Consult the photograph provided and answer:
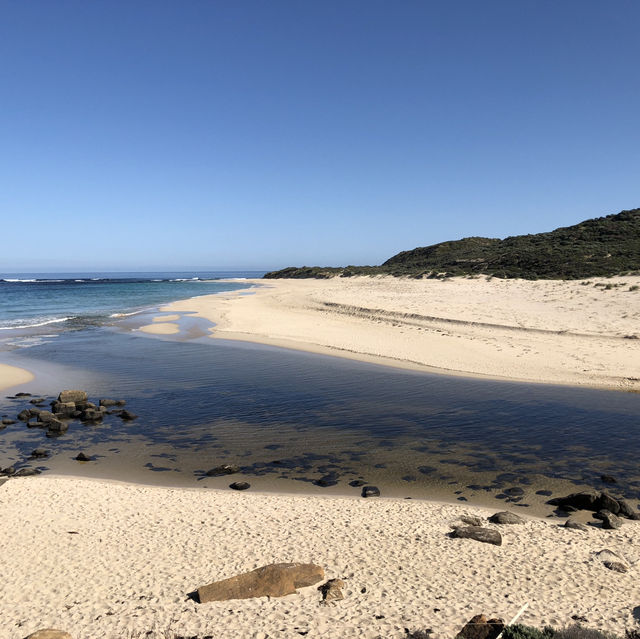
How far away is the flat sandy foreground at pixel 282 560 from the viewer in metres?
5.16

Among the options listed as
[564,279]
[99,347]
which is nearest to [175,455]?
[99,347]

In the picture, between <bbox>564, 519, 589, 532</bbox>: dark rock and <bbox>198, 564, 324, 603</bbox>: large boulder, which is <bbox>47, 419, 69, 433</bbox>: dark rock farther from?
<bbox>564, 519, 589, 532</bbox>: dark rock

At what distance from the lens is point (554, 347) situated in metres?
21.0

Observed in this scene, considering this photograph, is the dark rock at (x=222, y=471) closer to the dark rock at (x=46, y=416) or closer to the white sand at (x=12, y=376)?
the dark rock at (x=46, y=416)

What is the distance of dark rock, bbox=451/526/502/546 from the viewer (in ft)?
22.1

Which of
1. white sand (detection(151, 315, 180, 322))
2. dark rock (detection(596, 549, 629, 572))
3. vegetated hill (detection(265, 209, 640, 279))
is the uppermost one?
vegetated hill (detection(265, 209, 640, 279))

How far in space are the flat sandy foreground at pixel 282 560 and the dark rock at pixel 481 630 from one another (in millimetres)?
158

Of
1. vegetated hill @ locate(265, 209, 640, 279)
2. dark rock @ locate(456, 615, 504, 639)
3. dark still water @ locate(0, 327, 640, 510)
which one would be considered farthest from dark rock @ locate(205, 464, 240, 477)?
vegetated hill @ locate(265, 209, 640, 279)

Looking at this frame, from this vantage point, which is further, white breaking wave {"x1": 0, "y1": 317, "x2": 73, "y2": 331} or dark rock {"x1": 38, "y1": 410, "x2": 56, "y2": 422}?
white breaking wave {"x1": 0, "y1": 317, "x2": 73, "y2": 331}

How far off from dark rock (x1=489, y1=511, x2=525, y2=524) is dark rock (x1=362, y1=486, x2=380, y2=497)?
2046 mm

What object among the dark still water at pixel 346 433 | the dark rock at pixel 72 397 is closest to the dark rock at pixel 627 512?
the dark still water at pixel 346 433

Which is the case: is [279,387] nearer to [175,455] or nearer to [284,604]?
[175,455]

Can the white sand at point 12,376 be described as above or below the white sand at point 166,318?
below

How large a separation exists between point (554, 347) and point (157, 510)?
18422 millimetres
